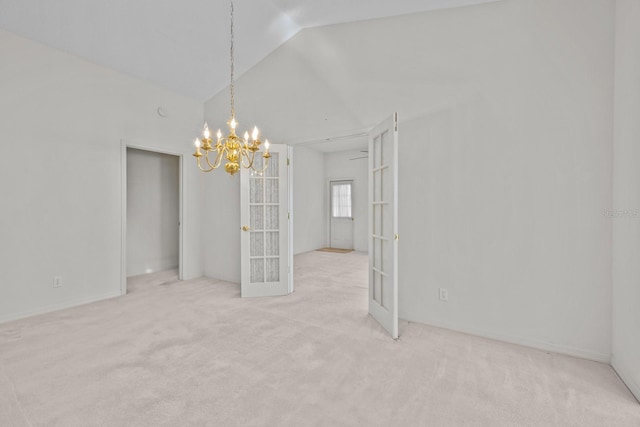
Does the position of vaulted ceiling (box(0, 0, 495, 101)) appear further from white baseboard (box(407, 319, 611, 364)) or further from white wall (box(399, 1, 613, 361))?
white baseboard (box(407, 319, 611, 364))

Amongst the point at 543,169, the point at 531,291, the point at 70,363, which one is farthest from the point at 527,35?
the point at 70,363

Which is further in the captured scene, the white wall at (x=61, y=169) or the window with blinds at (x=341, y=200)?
the window with blinds at (x=341, y=200)

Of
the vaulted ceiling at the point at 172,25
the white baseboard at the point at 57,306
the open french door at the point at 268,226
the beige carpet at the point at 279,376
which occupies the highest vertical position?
the vaulted ceiling at the point at 172,25

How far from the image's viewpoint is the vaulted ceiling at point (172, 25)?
2.79 metres

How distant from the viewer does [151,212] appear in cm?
523

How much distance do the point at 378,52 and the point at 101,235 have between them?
4120mm

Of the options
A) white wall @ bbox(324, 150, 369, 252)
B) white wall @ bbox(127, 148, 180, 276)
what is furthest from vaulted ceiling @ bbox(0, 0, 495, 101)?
white wall @ bbox(324, 150, 369, 252)

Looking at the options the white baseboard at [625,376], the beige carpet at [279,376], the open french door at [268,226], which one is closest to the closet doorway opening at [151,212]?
the open french door at [268,226]

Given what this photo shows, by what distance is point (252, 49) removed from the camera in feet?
12.0

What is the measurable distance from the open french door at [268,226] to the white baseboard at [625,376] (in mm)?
3246

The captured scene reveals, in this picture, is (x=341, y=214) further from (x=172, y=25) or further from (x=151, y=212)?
(x=172, y=25)

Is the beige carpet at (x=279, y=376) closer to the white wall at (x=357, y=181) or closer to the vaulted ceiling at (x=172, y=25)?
the vaulted ceiling at (x=172, y=25)

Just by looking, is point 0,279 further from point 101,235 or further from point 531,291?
point 531,291

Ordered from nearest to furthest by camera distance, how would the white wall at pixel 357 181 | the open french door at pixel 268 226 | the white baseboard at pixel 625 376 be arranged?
the white baseboard at pixel 625 376, the open french door at pixel 268 226, the white wall at pixel 357 181
